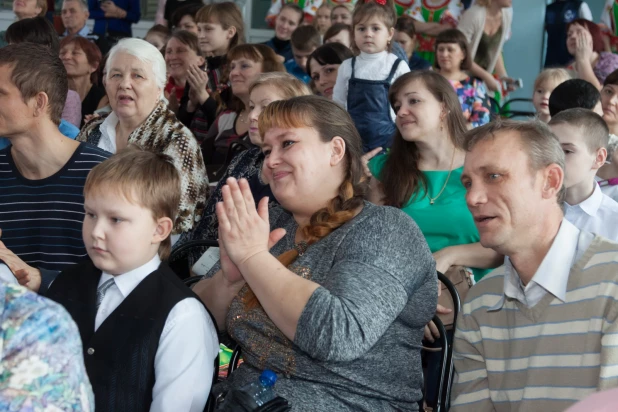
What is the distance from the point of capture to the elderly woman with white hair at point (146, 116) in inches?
143

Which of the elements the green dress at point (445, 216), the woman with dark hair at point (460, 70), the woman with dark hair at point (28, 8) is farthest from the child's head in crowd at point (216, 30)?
the green dress at point (445, 216)

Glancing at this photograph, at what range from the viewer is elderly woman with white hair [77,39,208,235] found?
363cm

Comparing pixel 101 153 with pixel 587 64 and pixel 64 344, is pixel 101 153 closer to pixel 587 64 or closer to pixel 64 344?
pixel 64 344

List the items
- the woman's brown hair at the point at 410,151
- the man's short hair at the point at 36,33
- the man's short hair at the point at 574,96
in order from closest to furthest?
the woman's brown hair at the point at 410,151 < the man's short hair at the point at 574,96 < the man's short hair at the point at 36,33

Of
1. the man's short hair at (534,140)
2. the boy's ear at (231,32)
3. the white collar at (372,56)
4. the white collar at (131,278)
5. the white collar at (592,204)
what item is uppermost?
the man's short hair at (534,140)

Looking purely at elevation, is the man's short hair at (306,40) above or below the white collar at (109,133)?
above

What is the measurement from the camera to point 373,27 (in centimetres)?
513

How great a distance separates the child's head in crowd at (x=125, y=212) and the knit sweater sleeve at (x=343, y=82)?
2.97 meters

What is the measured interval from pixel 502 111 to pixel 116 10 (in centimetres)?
376

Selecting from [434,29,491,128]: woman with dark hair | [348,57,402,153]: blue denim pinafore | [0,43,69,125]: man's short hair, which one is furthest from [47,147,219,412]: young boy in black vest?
[434,29,491,128]: woman with dark hair

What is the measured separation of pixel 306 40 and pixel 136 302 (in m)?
4.36

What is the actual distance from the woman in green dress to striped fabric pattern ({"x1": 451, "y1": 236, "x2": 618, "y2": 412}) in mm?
1039

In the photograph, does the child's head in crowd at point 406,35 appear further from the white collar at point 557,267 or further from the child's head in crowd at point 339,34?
the white collar at point 557,267

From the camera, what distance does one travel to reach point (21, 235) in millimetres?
2861
